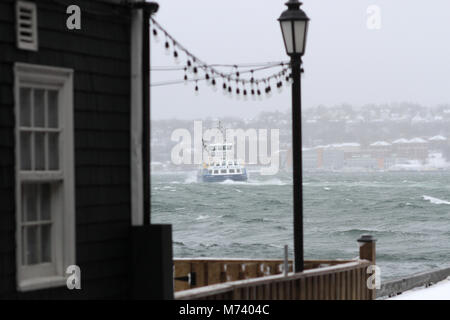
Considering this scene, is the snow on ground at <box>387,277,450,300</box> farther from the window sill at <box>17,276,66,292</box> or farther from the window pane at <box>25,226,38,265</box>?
the window pane at <box>25,226,38,265</box>

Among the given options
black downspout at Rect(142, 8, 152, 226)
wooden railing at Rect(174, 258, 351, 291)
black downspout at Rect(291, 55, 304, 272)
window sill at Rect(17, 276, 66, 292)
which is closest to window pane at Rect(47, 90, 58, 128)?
black downspout at Rect(142, 8, 152, 226)

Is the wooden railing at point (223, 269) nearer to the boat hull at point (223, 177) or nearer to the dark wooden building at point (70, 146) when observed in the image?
the dark wooden building at point (70, 146)

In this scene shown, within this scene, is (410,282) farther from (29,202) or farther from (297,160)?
(29,202)

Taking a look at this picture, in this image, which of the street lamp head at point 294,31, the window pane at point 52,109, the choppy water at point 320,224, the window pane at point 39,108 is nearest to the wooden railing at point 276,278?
the window pane at point 52,109

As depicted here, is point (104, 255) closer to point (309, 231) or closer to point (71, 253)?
point (71, 253)

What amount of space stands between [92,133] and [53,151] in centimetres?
47

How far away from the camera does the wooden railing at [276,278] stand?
10336 millimetres

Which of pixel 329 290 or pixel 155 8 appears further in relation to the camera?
pixel 329 290

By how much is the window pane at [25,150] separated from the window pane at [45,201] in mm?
334

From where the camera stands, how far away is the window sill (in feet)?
25.8

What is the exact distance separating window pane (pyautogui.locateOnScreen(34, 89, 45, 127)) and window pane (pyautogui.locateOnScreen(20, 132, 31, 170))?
152 millimetres

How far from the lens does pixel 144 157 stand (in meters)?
9.27

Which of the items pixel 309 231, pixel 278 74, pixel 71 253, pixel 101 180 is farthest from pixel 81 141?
pixel 309 231
